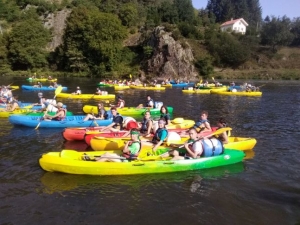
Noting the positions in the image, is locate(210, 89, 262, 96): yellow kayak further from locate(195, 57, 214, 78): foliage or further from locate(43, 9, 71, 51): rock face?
locate(43, 9, 71, 51): rock face

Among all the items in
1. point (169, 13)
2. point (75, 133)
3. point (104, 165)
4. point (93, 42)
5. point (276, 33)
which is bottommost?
point (104, 165)

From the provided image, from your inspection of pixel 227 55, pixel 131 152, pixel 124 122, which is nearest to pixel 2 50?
pixel 227 55

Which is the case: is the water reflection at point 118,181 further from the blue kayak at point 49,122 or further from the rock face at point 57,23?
the rock face at point 57,23

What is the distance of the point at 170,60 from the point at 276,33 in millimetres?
23506

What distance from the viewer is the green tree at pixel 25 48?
5559cm

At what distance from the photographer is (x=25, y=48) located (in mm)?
55844

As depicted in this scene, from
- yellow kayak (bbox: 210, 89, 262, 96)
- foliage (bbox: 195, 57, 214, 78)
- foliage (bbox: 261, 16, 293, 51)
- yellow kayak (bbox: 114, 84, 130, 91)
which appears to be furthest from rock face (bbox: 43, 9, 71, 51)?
yellow kayak (bbox: 210, 89, 262, 96)

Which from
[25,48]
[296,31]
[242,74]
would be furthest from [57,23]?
[296,31]

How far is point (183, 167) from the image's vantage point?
948 centimetres

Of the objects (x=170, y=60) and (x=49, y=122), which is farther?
(x=170, y=60)

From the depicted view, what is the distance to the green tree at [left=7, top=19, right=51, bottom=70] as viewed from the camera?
182ft

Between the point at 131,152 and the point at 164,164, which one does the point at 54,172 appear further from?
the point at 164,164

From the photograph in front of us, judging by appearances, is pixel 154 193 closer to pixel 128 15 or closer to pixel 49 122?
pixel 49 122

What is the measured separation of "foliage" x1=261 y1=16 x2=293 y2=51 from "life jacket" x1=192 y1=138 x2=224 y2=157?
57.2 m
